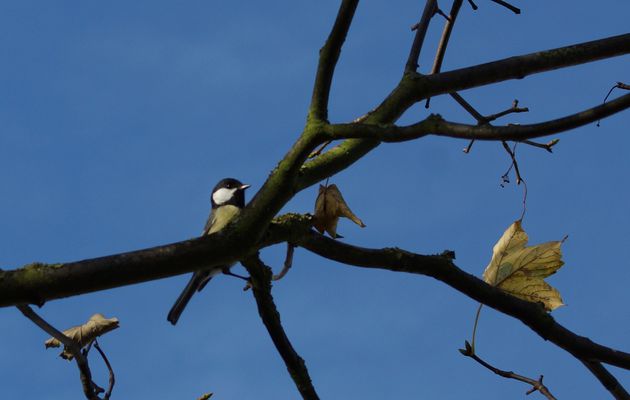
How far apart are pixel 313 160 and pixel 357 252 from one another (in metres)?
0.46

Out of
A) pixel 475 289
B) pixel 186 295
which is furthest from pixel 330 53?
pixel 186 295

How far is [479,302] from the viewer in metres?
4.04

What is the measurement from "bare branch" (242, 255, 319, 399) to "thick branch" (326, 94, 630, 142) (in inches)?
39.6

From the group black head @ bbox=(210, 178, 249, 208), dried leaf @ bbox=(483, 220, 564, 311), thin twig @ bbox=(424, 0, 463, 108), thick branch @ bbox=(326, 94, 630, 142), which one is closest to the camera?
thick branch @ bbox=(326, 94, 630, 142)

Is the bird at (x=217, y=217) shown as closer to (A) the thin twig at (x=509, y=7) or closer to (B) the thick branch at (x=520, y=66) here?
(B) the thick branch at (x=520, y=66)

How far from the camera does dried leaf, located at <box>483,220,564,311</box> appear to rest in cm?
437

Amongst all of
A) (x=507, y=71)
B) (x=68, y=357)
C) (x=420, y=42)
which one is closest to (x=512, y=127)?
(x=507, y=71)

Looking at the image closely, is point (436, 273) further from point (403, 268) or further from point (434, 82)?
point (434, 82)

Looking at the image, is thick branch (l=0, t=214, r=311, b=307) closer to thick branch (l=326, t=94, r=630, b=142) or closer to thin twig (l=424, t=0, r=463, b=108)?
thick branch (l=326, t=94, r=630, b=142)

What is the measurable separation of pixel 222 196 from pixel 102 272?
6.19m

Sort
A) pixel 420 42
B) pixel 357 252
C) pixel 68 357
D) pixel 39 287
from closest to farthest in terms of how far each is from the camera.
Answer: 1. pixel 39 287
2. pixel 357 252
3. pixel 68 357
4. pixel 420 42

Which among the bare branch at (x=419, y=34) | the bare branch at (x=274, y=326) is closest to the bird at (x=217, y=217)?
the bare branch at (x=274, y=326)

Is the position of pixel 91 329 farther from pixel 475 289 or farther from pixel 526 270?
pixel 526 270

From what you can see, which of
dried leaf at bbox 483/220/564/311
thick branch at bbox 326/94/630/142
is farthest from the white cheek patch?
thick branch at bbox 326/94/630/142
